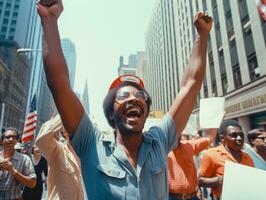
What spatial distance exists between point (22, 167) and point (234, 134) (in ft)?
10.7

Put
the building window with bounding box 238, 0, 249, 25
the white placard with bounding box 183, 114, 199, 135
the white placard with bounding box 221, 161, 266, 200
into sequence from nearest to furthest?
the white placard with bounding box 221, 161, 266, 200, the white placard with bounding box 183, 114, 199, 135, the building window with bounding box 238, 0, 249, 25

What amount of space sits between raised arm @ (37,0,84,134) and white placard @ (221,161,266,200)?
1.35m

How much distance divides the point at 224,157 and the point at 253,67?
13443 mm

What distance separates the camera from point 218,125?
3.88m

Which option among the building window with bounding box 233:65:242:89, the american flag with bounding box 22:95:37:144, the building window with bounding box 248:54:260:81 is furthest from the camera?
the building window with bounding box 233:65:242:89

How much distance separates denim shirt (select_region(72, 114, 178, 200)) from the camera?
142 centimetres

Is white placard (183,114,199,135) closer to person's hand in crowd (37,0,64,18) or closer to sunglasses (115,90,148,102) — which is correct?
sunglasses (115,90,148,102)

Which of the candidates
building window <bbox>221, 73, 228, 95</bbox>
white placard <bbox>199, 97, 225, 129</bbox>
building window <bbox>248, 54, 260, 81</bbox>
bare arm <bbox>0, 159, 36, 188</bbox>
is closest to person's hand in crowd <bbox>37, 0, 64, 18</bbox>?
bare arm <bbox>0, 159, 36, 188</bbox>

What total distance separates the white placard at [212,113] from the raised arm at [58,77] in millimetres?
2892

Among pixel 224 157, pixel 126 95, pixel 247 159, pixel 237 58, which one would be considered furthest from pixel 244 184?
pixel 237 58

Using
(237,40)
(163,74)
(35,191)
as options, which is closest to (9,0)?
(163,74)

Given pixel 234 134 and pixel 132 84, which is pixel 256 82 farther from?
pixel 132 84

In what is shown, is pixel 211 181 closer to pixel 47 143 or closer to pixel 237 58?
pixel 47 143

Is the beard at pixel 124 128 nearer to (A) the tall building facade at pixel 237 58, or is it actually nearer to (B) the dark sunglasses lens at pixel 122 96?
(B) the dark sunglasses lens at pixel 122 96
